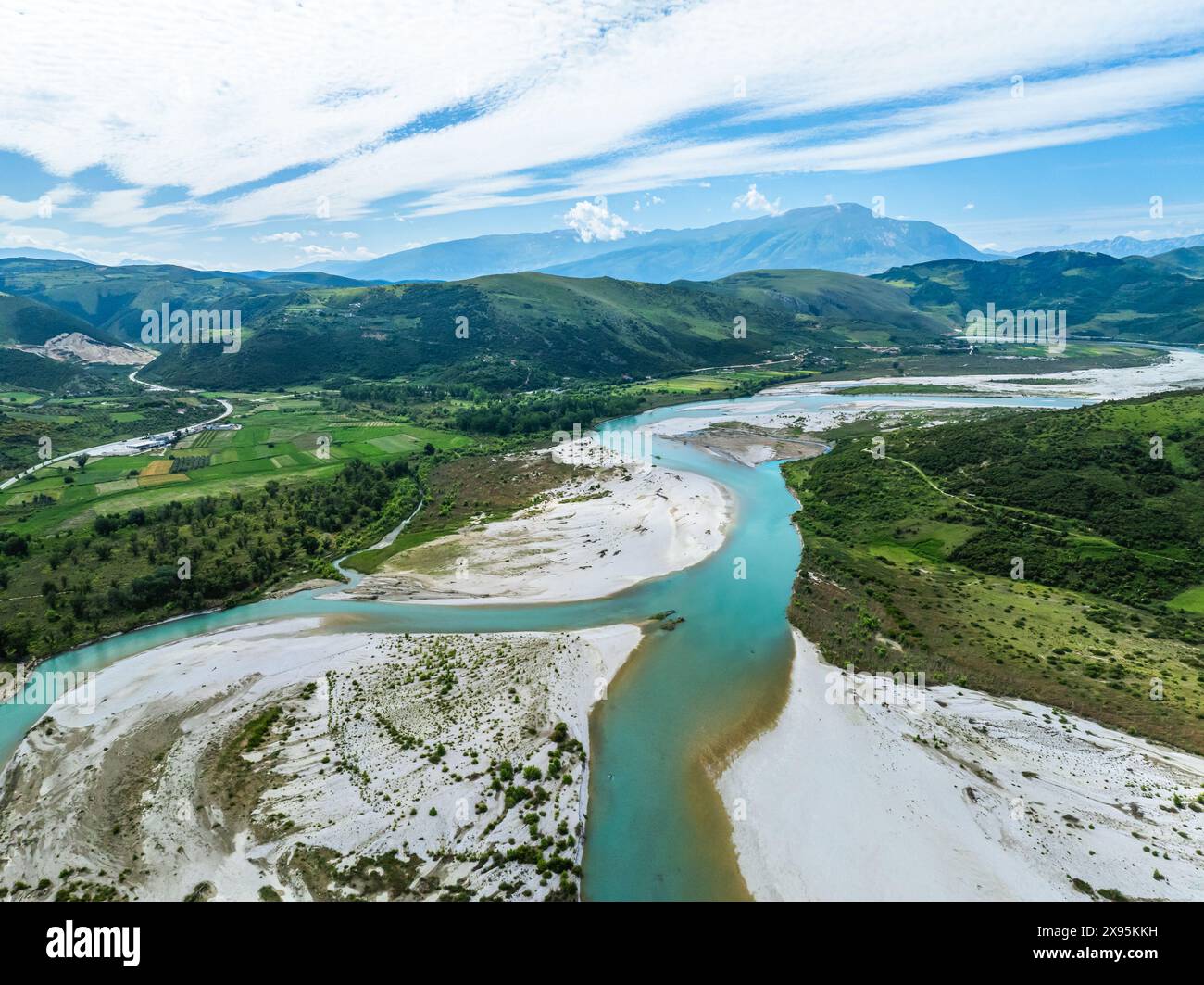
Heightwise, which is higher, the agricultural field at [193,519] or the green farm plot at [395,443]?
the green farm plot at [395,443]

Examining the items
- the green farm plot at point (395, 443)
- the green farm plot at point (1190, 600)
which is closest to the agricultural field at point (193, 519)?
the green farm plot at point (395, 443)

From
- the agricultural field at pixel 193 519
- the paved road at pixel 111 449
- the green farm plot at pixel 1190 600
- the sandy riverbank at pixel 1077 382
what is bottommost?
the green farm plot at pixel 1190 600

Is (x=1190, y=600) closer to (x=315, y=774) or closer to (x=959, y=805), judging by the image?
(x=959, y=805)

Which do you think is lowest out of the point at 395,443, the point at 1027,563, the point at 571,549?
the point at 1027,563

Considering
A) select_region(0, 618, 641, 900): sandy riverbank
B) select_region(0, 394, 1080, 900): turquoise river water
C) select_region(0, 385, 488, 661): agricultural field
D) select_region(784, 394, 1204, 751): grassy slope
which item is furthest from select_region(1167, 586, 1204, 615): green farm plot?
select_region(0, 385, 488, 661): agricultural field

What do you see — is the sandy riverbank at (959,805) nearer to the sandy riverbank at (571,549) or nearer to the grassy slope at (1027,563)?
the grassy slope at (1027,563)

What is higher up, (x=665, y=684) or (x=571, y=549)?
(x=571, y=549)

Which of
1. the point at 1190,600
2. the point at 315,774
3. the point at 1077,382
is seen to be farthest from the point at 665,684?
the point at 1077,382
